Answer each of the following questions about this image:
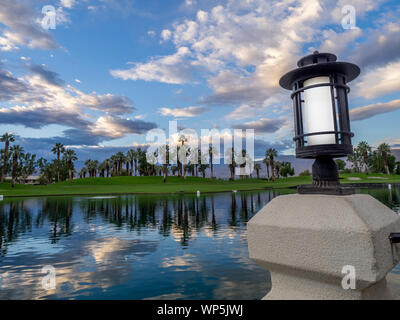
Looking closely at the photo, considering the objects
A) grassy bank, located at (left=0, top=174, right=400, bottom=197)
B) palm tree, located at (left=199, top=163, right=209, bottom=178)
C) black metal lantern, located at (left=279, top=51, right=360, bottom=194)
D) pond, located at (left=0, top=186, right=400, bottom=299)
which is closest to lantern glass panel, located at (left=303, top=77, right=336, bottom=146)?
black metal lantern, located at (left=279, top=51, right=360, bottom=194)

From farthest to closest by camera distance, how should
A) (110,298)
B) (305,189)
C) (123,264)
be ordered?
(123,264)
(110,298)
(305,189)

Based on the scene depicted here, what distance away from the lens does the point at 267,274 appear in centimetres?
793

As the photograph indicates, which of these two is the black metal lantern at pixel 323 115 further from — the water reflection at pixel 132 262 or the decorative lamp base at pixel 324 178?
the water reflection at pixel 132 262

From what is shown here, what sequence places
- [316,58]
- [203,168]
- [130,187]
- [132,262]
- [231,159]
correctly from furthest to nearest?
[203,168] < [231,159] < [130,187] < [132,262] < [316,58]

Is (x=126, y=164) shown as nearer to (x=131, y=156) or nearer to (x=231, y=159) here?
(x=131, y=156)

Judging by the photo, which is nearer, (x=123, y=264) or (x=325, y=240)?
(x=325, y=240)

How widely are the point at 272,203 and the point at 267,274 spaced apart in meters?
5.70

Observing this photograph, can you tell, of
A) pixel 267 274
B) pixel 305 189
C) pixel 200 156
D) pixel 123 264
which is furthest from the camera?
pixel 200 156

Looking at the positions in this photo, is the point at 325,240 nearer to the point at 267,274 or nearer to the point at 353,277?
the point at 353,277

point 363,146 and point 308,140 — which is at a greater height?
point 363,146

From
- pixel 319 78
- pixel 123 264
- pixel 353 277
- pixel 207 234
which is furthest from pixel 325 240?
pixel 207 234

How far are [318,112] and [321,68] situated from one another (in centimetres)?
56

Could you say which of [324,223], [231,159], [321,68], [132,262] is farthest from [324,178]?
[231,159]

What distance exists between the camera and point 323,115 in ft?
10.5
